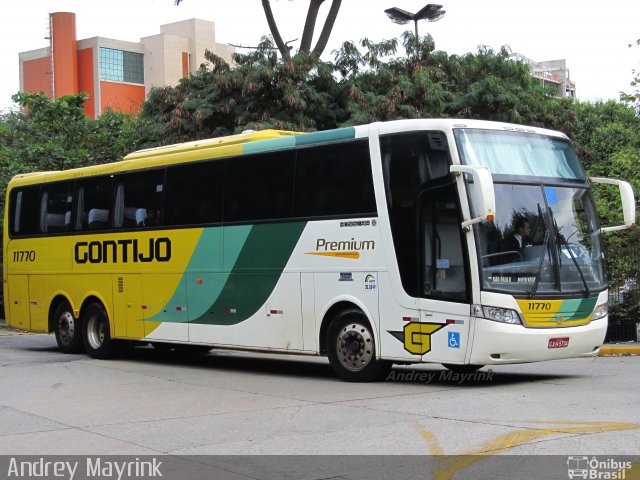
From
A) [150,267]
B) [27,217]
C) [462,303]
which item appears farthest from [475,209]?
[27,217]

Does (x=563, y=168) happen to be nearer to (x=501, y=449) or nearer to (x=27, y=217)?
(x=501, y=449)

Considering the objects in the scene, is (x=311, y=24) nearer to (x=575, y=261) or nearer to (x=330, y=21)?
(x=330, y=21)

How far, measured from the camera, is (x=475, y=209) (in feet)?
38.9

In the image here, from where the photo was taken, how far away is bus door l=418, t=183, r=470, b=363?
12.0m

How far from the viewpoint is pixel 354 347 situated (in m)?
13.2

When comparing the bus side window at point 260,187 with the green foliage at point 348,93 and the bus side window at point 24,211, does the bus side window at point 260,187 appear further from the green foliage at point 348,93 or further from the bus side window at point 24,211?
the green foliage at point 348,93

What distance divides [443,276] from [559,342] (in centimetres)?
176

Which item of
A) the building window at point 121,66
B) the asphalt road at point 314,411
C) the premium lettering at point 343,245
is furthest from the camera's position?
the building window at point 121,66

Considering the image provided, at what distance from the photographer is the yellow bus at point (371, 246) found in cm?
1198

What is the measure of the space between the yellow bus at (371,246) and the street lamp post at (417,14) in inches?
560

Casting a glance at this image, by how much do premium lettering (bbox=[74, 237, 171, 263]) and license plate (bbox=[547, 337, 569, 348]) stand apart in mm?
7153

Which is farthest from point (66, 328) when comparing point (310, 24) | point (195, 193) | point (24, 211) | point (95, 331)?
point (310, 24)

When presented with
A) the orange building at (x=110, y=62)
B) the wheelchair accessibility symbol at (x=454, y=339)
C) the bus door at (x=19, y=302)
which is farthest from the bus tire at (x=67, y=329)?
the orange building at (x=110, y=62)

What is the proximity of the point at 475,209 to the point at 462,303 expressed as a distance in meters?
1.22
